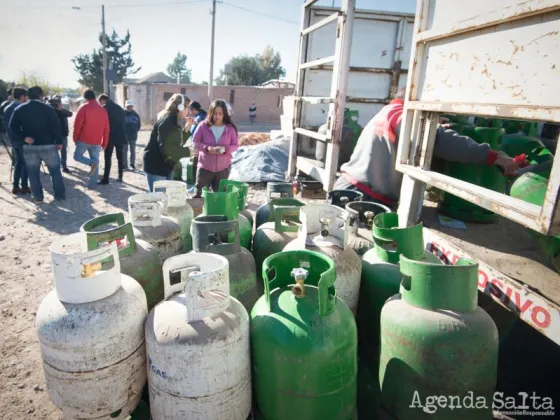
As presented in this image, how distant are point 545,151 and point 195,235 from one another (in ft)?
9.89

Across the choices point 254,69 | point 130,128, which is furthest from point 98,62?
point 130,128

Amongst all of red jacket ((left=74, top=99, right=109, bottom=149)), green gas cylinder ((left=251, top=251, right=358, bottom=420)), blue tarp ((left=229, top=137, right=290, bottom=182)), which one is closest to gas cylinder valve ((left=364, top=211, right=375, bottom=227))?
green gas cylinder ((left=251, top=251, right=358, bottom=420))

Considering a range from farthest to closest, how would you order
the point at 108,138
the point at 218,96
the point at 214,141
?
1. the point at 218,96
2. the point at 108,138
3. the point at 214,141

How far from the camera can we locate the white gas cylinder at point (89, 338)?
163cm

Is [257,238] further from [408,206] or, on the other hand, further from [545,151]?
[545,151]

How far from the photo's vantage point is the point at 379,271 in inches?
87.7

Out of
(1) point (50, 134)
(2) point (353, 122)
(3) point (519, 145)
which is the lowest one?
(1) point (50, 134)

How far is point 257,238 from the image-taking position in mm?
2604

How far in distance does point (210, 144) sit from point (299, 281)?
11.2 feet

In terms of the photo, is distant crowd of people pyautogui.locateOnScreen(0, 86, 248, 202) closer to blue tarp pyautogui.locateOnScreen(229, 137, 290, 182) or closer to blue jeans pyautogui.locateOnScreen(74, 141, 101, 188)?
blue jeans pyautogui.locateOnScreen(74, 141, 101, 188)

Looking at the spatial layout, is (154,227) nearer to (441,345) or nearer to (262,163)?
(441,345)

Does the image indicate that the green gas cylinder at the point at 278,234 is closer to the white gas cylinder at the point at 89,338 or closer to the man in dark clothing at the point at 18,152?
the white gas cylinder at the point at 89,338

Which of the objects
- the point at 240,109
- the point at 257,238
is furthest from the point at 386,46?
the point at 240,109

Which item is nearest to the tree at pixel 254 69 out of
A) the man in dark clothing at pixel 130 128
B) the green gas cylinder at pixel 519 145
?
the man in dark clothing at pixel 130 128
